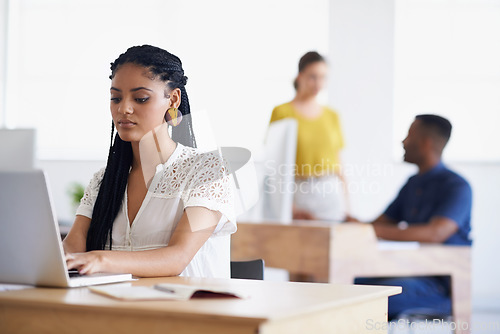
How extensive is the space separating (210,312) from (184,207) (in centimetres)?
60

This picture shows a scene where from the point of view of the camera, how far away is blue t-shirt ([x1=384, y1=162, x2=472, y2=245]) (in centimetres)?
253

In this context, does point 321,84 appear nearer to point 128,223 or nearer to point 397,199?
point 397,199

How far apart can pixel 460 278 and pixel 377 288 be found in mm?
1498

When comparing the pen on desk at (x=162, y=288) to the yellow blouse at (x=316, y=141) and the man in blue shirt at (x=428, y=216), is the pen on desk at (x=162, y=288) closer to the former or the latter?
the man in blue shirt at (x=428, y=216)

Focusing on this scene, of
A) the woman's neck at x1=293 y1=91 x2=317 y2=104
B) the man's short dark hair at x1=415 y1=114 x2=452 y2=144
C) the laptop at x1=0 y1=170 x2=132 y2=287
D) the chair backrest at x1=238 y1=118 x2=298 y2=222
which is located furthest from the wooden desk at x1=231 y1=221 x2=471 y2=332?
the laptop at x1=0 y1=170 x2=132 y2=287

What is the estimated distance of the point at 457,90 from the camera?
360 centimetres

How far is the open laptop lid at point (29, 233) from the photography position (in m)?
1.05

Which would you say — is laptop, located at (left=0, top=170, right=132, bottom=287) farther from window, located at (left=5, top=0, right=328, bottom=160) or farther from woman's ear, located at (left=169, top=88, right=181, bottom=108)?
window, located at (left=5, top=0, right=328, bottom=160)

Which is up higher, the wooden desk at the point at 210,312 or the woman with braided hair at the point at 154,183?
the woman with braided hair at the point at 154,183

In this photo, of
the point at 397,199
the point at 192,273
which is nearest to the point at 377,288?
the point at 192,273

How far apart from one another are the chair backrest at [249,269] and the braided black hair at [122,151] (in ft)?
0.89

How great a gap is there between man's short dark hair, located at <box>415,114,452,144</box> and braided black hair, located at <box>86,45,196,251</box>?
1430 millimetres

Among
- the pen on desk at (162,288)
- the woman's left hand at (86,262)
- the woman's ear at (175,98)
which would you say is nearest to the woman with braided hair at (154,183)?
the woman's ear at (175,98)

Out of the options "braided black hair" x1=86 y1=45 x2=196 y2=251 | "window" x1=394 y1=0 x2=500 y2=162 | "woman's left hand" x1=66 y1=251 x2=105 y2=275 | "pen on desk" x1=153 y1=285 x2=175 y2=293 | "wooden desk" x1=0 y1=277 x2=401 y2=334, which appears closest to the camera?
"wooden desk" x1=0 y1=277 x2=401 y2=334
